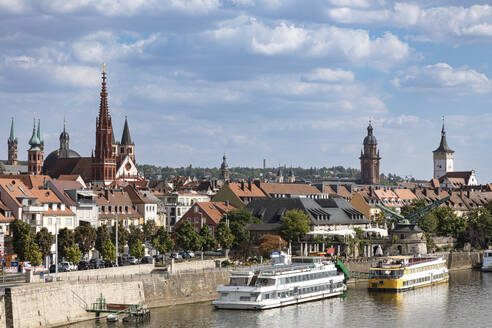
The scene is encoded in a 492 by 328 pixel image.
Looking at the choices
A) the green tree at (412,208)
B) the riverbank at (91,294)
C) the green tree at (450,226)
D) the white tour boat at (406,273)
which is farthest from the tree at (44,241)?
the green tree at (412,208)

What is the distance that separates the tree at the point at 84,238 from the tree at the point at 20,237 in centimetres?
917

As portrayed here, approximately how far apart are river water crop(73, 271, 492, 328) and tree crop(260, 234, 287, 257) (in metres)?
19.2

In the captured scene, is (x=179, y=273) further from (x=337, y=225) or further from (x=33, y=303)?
(x=337, y=225)

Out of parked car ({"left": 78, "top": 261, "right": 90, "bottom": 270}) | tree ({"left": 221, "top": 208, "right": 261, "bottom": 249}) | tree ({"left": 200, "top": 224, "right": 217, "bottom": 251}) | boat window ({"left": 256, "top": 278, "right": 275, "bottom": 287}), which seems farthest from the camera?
tree ({"left": 221, "top": 208, "right": 261, "bottom": 249})

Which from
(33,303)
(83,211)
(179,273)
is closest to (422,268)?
(179,273)

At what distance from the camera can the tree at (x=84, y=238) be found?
104 metres

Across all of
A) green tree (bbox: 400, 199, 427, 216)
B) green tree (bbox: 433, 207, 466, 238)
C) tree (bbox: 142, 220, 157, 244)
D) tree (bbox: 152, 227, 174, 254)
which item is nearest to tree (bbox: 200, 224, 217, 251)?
tree (bbox: 152, 227, 174, 254)

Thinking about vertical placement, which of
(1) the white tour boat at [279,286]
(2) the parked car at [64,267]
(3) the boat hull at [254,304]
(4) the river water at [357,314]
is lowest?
(4) the river water at [357,314]

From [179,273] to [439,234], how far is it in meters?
80.1

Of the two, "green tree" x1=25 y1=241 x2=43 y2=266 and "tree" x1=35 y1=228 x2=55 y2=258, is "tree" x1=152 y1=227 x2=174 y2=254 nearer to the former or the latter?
"tree" x1=35 y1=228 x2=55 y2=258

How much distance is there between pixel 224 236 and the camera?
400ft

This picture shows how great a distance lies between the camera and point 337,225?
5615 inches

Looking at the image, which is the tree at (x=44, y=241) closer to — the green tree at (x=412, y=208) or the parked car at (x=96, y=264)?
the parked car at (x=96, y=264)

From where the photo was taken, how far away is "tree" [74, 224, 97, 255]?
10438 centimetres
